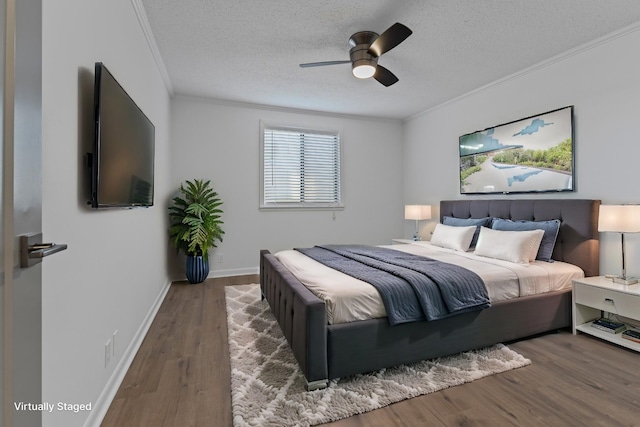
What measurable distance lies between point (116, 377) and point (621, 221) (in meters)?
3.80

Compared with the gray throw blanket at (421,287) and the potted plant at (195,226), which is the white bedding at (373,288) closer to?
the gray throw blanket at (421,287)

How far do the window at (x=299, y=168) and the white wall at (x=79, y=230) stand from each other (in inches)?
106

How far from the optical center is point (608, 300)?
7.97 ft

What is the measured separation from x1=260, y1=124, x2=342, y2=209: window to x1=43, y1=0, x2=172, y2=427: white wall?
8.86ft

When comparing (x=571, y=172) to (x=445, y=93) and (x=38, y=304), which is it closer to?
(x=445, y=93)

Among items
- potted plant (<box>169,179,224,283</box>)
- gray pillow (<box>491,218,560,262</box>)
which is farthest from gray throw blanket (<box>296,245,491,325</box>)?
potted plant (<box>169,179,224,283</box>)

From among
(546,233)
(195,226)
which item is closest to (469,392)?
(546,233)

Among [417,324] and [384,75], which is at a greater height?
[384,75]

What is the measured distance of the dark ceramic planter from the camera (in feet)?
13.8

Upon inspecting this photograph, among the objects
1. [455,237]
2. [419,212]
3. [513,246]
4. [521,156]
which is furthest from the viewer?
[419,212]

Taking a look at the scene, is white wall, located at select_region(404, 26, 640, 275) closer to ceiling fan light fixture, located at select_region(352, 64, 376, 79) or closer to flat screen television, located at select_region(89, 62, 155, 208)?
ceiling fan light fixture, located at select_region(352, 64, 376, 79)

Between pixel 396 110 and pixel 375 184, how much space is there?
1.33 metres

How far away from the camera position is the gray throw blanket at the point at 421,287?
80.2 inches

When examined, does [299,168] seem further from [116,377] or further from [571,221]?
[116,377]
